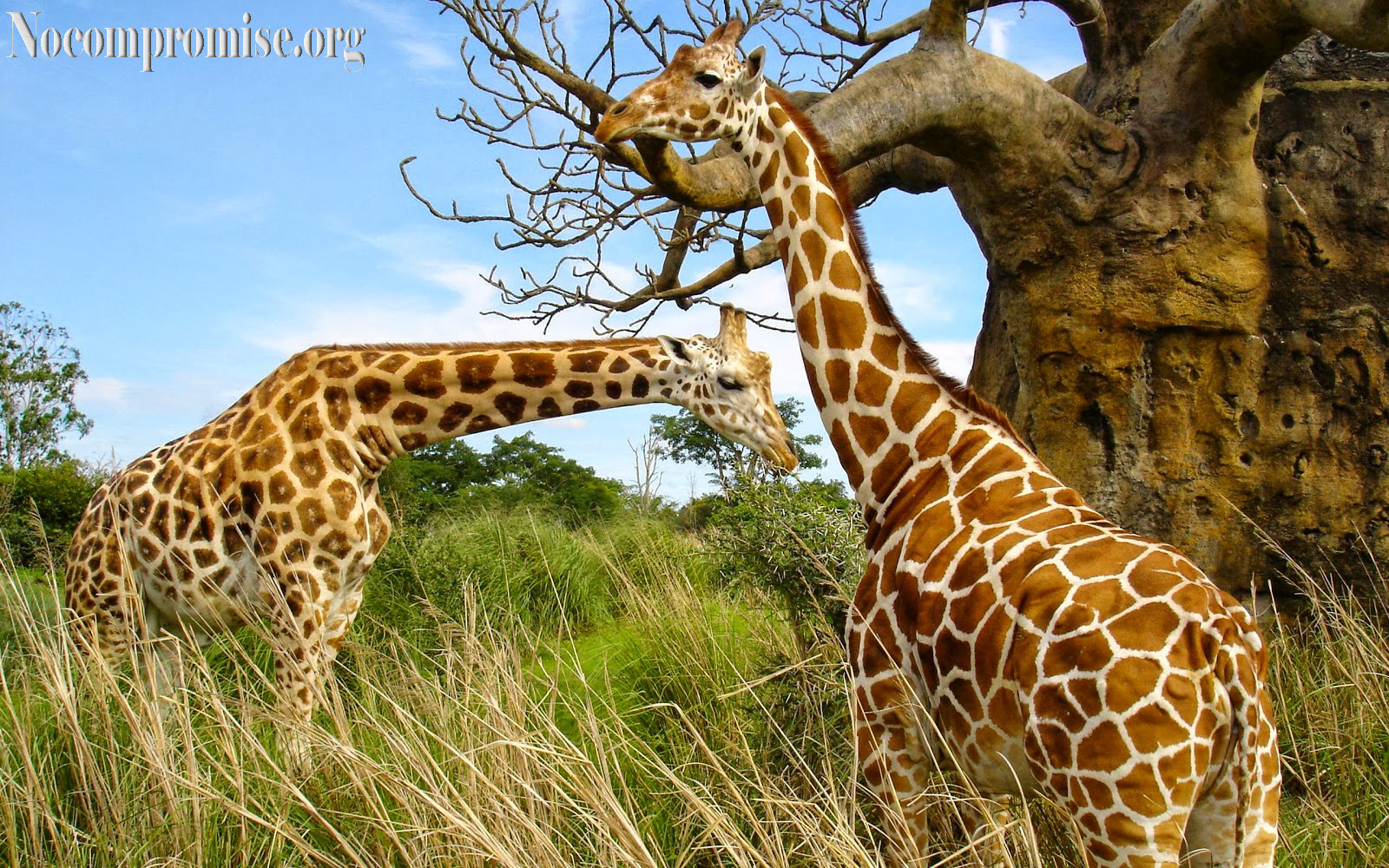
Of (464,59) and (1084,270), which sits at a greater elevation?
(464,59)

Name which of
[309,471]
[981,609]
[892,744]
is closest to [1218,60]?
[981,609]

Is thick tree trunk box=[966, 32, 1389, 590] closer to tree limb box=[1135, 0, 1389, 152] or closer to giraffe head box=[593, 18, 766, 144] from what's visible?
tree limb box=[1135, 0, 1389, 152]

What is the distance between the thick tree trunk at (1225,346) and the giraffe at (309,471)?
7.07 ft

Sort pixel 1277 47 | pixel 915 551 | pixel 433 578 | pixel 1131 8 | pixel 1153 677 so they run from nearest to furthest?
pixel 1153 677 < pixel 915 551 < pixel 1277 47 < pixel 1131 8 < pixel 433 578

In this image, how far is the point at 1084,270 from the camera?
20.1ft

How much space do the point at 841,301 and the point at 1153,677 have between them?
5.42ft

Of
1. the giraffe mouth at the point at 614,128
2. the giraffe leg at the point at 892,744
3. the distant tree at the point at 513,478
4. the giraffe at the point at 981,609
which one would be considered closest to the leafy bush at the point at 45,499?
the distant tree at the point at 513,478

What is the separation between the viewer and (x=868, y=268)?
12.1 feet

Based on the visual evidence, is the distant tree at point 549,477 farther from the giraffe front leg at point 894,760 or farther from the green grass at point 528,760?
the giraffe front leg at point 894,760

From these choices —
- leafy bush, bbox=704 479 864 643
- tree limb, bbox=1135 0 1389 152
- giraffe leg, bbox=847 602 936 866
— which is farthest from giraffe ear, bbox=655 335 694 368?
tree limb, bbox=1135 0 1389 152

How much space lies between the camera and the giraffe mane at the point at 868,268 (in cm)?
346

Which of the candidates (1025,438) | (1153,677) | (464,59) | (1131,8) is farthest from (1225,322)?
(464,59)

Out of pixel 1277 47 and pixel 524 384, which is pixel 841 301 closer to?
pixel 524 384

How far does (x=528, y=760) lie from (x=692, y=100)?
232cm
